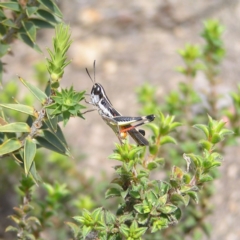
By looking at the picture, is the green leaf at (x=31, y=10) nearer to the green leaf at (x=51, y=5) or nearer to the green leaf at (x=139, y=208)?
the green leaf at (x=51, y=5)

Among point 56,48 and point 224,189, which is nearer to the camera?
point 56,48

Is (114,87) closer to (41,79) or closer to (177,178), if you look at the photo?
(41,79)

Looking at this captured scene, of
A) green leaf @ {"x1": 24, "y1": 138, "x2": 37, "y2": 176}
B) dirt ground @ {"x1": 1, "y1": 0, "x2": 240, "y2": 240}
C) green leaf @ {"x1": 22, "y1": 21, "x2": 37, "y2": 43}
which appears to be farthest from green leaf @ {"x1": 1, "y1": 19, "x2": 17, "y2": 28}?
dirt ground @ {"x1": 1, "y1": 0, "x2": 240, "y2": 240}

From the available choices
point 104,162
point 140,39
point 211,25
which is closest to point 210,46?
point 211,25

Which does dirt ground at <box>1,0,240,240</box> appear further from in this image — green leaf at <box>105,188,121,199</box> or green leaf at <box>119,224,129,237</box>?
green leaf at <box>119,224,129,237</box>

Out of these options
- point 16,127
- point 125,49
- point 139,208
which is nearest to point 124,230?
point 139,208
